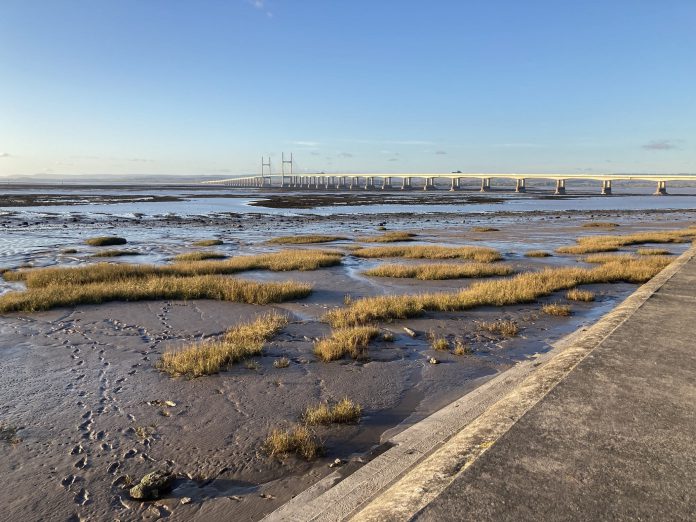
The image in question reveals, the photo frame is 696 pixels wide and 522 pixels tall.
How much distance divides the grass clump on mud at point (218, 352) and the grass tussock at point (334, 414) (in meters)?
2.59

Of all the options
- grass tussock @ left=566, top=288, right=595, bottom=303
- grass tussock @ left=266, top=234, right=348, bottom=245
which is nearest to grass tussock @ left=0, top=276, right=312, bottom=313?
grass tussock @ left=566, top=288, right=595, bottom=303

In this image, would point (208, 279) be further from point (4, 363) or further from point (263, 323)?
point (4, 363)

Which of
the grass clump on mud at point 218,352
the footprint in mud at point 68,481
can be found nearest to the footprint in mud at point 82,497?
the footprint in mud at point 68,481

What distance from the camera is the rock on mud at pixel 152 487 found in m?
5.41

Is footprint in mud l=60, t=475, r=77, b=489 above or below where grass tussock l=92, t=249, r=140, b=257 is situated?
above

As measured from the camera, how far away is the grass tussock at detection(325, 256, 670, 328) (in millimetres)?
13445

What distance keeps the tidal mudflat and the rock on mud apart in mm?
92

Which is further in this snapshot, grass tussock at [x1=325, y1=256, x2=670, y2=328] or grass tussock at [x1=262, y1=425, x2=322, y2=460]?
grass tussock at [x1=325, y1=256, x2=670, y2=328]

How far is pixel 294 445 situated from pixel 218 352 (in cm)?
381

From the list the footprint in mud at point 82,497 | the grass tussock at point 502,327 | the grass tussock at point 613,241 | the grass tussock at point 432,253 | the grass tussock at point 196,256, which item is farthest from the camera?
the grass tussock at point 613,241

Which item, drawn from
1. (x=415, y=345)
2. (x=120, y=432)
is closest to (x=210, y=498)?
(x=120, y=432)

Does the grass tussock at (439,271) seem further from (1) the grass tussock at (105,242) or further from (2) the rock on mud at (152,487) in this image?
(1) the grass tussock at (105,242)

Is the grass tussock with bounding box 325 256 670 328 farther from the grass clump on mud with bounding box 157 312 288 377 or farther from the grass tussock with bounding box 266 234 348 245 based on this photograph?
the grass tussock with bounding box 266 234 348 245

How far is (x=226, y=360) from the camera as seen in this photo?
968 cm
